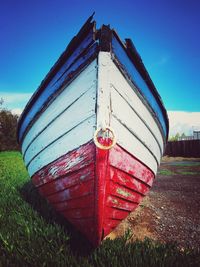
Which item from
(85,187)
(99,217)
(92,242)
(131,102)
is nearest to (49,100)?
(131,102)

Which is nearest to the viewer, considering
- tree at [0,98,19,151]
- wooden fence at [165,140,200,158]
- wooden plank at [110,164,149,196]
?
wooden plank at [110,164,149,196]

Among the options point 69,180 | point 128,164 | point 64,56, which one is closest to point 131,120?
point 128,164

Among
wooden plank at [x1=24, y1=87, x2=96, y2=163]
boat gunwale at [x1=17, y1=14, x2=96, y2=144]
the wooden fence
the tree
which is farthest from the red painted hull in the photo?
the tree

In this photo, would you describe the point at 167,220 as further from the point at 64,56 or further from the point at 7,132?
the point at 7,132

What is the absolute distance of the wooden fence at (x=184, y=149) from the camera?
61.0 feet

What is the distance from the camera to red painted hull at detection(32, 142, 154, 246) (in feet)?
7.61

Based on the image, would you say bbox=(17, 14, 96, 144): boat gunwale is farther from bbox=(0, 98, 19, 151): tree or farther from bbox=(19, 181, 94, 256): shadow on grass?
bbox=(0, 98, 19, 151): tree

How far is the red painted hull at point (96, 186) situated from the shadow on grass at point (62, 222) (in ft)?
0.58

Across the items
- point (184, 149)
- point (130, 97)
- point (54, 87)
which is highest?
point (184, 149)

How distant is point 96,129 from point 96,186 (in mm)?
609

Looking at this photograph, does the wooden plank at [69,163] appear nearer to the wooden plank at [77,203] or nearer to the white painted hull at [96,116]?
the white painted hull at [96,116]

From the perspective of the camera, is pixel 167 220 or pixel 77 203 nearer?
pixel 77 203

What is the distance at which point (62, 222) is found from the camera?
3328mm

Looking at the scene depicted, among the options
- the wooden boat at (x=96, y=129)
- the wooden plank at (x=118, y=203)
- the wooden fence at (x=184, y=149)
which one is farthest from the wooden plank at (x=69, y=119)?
the wooden fence at (x=184, y=149)
